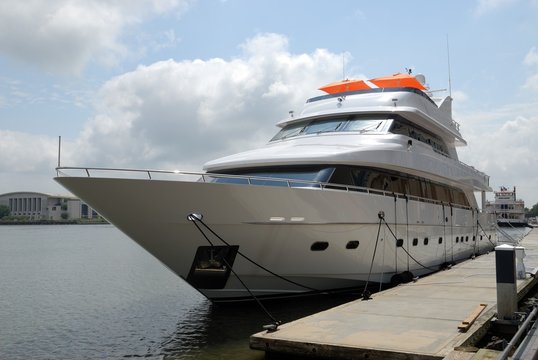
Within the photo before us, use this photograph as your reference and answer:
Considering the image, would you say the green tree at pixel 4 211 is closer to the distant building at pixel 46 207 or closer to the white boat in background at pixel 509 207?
the distant building at pixel 46 207

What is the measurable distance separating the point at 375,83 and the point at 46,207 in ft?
458

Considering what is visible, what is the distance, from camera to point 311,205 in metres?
10.1

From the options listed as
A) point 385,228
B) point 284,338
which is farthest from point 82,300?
point 284,338

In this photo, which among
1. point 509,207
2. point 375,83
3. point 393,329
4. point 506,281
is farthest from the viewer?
point 509,207

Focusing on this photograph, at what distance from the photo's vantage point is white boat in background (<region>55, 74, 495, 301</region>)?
8.99m

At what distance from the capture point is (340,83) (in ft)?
54.7

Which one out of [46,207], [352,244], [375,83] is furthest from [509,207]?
[46,207]

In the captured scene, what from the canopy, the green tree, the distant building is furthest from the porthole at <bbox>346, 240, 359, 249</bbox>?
the green tree

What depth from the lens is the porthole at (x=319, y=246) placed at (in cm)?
1038

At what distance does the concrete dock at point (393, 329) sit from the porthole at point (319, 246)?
1.58 m

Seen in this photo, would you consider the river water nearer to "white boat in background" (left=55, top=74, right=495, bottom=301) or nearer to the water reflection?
the water reflection

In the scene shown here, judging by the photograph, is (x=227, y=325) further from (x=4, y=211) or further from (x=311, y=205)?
(x=4, y=211)

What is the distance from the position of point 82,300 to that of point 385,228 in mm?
8665

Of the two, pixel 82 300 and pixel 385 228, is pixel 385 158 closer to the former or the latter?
pixel 385 228
